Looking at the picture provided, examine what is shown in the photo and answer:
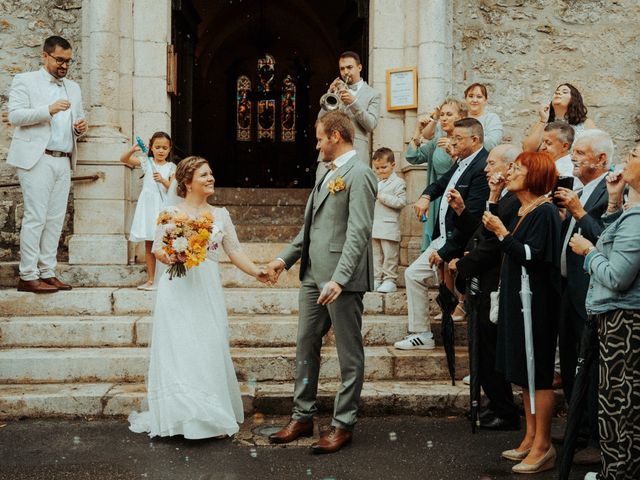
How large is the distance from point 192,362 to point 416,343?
2.16m

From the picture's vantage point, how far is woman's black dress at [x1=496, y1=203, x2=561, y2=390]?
14.6ft

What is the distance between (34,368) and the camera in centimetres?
590

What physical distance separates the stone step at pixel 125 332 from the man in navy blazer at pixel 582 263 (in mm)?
1909

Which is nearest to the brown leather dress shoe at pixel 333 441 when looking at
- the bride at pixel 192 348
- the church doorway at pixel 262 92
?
the bride at pixel 192 348

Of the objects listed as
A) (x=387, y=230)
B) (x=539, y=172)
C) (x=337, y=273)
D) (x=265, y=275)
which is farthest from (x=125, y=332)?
(x=539, y=172)

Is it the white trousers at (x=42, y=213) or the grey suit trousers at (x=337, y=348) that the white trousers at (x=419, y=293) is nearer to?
the grey suit trousers at (x=337, y=348)

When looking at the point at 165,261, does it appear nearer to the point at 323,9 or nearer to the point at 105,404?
the point at 105,404

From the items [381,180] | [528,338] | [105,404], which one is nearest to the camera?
[528,338]

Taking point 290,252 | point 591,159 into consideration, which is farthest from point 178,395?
point 591,159

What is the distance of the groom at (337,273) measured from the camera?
4.74m

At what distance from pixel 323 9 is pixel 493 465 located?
48.4 feet

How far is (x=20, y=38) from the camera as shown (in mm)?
8453

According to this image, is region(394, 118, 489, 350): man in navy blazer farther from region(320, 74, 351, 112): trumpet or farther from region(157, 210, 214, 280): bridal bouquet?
region(157, 210, 214, 280): bridal bouquet

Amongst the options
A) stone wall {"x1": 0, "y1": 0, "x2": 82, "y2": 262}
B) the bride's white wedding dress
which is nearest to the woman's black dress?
the bride's white wedding dress
